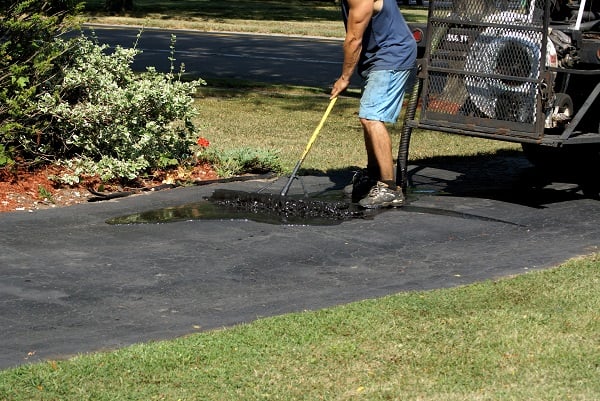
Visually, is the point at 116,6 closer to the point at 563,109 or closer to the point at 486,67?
the point at 486,67

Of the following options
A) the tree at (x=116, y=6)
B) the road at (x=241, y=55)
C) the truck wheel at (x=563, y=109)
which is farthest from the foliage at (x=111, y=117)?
the tree at (x=116, y=6)

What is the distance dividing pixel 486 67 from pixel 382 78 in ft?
2.60

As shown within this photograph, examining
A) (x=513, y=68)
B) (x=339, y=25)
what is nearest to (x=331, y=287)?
(x=513, y=68)

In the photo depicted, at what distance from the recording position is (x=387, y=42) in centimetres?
812

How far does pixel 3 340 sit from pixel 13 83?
351cm

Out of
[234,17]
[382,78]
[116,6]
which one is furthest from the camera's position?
[116,6]

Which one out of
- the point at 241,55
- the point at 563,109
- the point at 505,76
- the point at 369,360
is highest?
the point at 505,76

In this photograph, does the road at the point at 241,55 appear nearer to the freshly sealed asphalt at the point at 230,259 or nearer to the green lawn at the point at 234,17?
the green lawn at the point at 234,17

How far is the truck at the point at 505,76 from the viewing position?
310 inches

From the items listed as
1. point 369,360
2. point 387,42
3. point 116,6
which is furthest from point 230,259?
point 116,6

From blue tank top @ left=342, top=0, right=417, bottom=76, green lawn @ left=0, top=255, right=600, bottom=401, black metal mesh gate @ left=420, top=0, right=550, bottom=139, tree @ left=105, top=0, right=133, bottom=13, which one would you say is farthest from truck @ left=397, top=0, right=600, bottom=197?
tree @ left=105, top=0, right=133, bottom=13

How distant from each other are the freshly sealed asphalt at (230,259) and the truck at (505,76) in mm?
599

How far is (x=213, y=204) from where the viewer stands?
8070mm

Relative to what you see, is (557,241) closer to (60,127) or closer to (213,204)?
(213,204)
